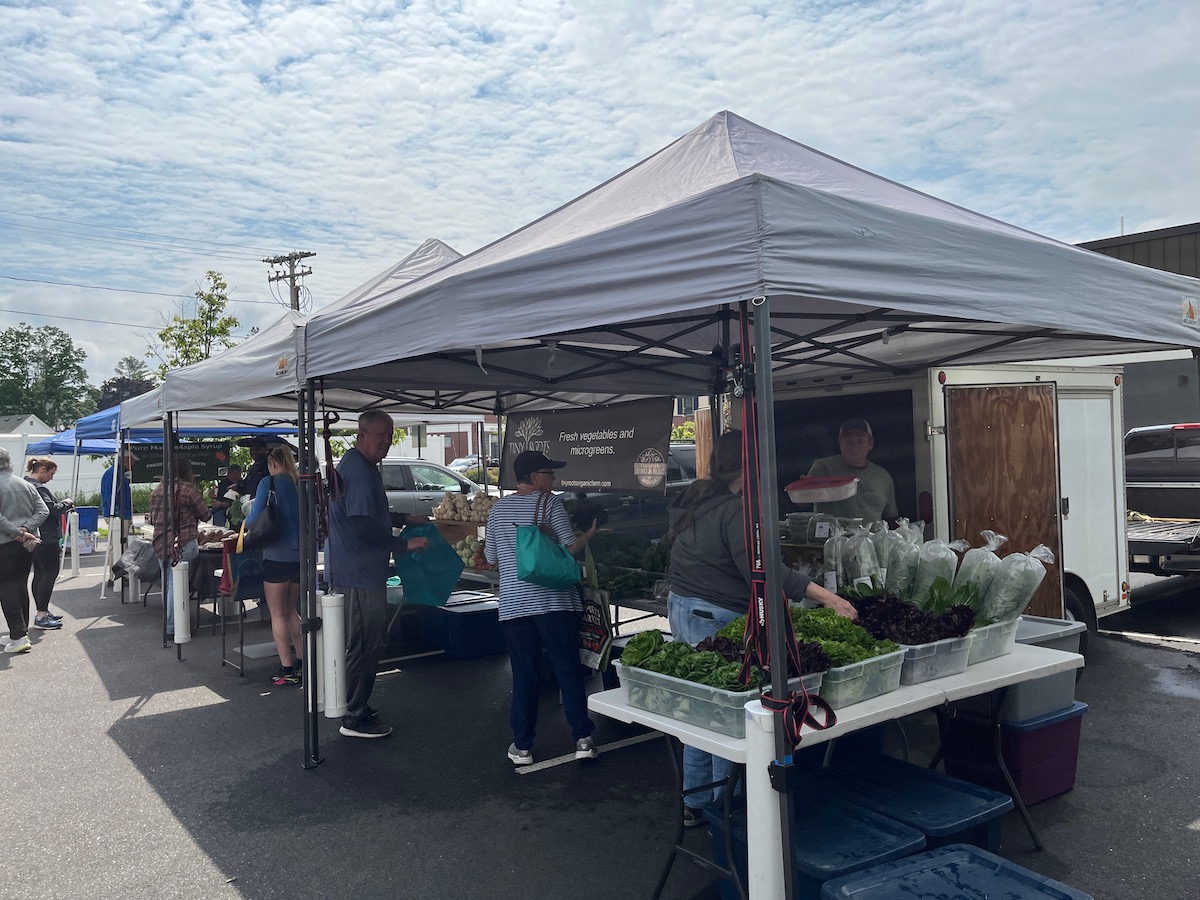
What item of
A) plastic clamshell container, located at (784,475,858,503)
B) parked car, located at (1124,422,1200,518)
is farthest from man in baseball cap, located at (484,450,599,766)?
parked car, located at (1124,422,1200,518)

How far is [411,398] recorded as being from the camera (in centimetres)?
825

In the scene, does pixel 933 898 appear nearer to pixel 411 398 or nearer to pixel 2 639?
pixel 411 398

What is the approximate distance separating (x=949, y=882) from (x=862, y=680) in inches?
26.6

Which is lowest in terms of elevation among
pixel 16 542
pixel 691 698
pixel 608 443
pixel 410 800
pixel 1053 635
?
pixel 410 800

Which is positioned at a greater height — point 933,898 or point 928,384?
point 928,384

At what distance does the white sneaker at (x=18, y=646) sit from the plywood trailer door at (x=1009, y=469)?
8687mm

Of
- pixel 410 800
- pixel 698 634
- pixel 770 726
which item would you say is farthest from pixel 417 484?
pixel 770 726

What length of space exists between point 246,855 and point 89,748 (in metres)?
2.34

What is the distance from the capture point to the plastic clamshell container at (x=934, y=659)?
3232 millimetres

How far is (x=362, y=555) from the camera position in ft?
18.0

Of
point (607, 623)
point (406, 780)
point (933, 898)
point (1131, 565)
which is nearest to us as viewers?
point (933, 898)

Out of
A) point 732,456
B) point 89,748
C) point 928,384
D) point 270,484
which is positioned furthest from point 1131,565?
point 89,748

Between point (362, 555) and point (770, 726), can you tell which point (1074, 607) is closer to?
point (770, 726)

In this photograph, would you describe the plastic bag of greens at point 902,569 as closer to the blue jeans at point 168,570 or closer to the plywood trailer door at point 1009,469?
the plywood trailer door at point 1009,469
